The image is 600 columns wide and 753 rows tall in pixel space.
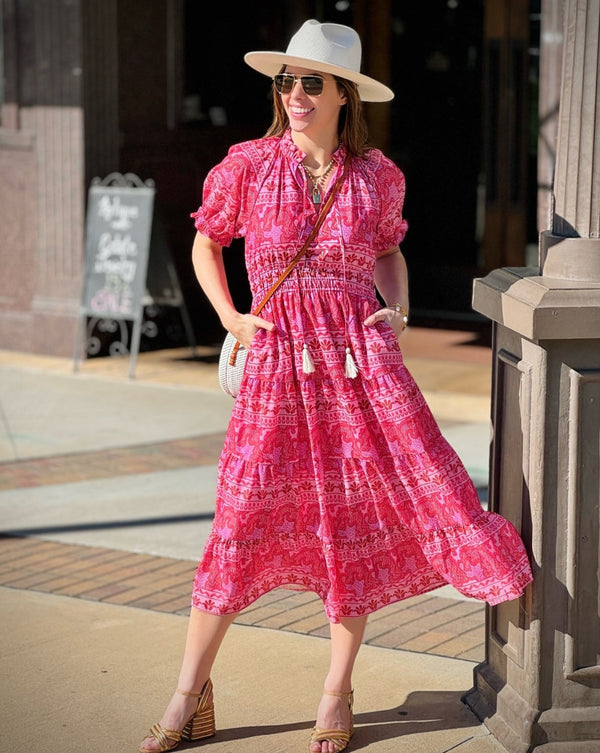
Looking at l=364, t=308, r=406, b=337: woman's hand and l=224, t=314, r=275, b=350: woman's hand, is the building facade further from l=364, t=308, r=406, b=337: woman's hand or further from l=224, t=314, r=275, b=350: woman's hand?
l=224, t=314, r=275, b=350: woman's hand

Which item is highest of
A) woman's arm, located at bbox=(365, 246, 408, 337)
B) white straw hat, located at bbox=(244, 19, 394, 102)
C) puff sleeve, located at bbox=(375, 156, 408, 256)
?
white straw hat, located at bbox=(244, 19, 394, 102)

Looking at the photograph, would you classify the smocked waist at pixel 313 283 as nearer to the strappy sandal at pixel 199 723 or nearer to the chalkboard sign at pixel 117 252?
the strappy sandal at pixel 199 723

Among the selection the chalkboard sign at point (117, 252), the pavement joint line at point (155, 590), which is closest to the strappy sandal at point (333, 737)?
the pavement joint line at point (155, 590)

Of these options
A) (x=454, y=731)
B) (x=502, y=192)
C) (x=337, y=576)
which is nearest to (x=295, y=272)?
(x=337, y=576)

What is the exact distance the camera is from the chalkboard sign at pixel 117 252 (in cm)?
971

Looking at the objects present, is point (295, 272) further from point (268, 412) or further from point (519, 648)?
point (519, 648)

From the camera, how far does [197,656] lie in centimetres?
378

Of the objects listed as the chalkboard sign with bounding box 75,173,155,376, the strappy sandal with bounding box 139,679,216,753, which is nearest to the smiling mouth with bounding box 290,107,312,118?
the strappy sandal with bounding box 139,679,216,753

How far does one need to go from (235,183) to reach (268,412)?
0.62m

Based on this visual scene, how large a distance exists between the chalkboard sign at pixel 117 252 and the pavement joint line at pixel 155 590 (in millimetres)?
3940

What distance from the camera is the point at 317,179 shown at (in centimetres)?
381

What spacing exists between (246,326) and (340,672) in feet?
3.17

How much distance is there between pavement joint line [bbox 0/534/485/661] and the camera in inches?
188

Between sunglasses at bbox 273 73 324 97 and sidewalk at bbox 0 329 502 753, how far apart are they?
68.3 inches
